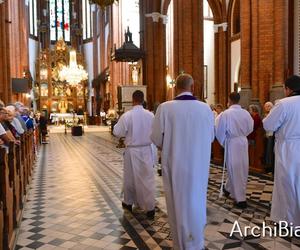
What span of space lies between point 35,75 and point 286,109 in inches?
1689

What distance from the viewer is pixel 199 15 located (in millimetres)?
16406

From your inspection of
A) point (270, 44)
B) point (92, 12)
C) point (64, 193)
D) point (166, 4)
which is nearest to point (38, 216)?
point (64, 193)

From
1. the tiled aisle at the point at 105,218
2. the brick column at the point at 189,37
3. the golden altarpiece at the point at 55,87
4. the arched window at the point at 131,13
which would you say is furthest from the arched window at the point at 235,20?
the golden altarpiece at the point at 55,87

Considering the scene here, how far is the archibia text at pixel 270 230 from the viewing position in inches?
192

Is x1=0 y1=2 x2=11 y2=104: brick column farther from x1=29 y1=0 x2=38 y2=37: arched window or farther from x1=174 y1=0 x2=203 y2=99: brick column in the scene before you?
x1=29 y1=0 x2=38 y2=37: arched window

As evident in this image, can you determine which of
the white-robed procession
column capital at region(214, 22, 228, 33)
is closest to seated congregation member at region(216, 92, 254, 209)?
the white-robed procession

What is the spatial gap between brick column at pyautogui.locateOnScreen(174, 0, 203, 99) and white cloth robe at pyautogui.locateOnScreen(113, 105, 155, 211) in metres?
10.6

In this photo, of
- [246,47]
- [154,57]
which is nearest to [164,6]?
[154,57]

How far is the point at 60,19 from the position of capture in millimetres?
48750

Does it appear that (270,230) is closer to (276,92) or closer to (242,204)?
(242,204)

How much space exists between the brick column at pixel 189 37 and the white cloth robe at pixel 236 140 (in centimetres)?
983

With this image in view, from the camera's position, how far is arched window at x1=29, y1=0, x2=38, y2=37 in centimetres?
4531

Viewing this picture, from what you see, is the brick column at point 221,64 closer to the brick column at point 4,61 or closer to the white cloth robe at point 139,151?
the brick column at point 4,61

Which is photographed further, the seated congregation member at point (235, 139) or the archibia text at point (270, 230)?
the seated congregation member at point (235, 139)
